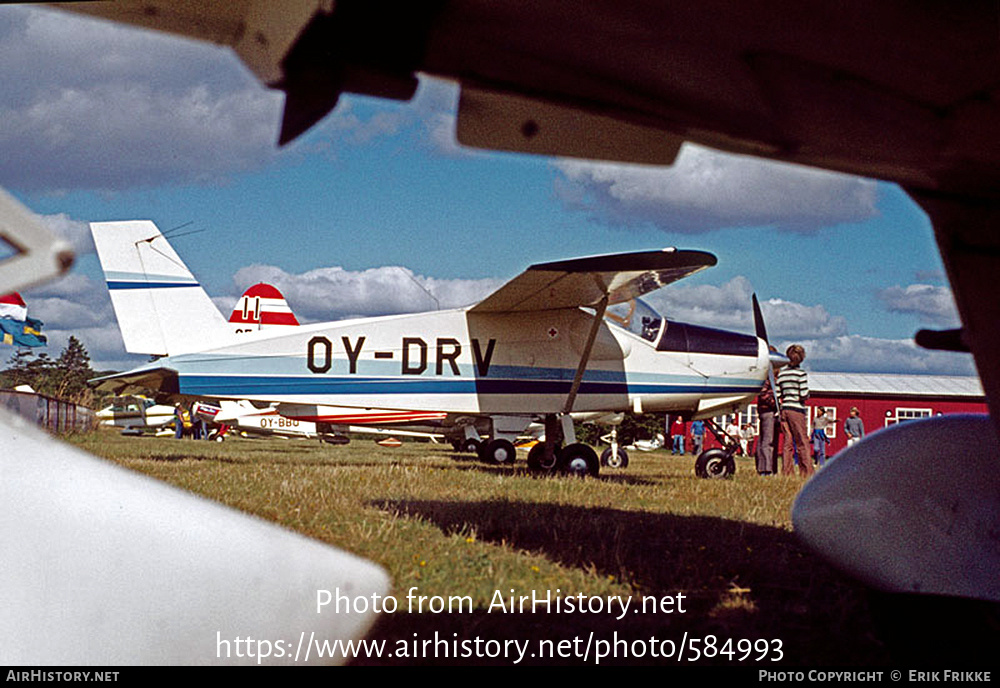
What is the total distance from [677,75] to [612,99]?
134mm

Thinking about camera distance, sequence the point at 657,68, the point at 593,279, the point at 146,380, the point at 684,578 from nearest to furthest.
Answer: the point at 657,68 → the point at 684,578 → the point at 593,279 → the point at 146,380

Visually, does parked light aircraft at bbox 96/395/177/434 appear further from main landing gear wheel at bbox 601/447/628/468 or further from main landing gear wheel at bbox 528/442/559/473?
main landing gear wheel at bbox 528/442/559/473

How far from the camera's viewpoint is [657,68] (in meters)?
1.51

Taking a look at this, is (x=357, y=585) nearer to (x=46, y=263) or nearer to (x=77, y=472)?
(x=77, y=472)

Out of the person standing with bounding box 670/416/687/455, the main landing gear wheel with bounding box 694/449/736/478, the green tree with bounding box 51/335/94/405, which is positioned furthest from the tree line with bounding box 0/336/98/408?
the person standing with bounding box 670/416/687/455

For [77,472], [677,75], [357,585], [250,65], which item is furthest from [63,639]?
[677,75]

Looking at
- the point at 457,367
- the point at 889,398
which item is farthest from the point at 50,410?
the point at 889,398

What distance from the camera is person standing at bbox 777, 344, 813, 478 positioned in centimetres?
863

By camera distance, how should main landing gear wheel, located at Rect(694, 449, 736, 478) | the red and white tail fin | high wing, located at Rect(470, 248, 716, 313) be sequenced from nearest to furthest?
1. high wing, located at Rect(470, 248, 716, 313)
2. main landing gear wheel, located at Rect(694, 449, 736, 478)
3. the red and white tail fin

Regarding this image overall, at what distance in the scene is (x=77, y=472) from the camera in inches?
65.8

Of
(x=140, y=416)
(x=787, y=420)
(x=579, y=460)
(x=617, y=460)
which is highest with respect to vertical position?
(x=787, y=420)

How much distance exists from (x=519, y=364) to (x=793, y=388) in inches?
123

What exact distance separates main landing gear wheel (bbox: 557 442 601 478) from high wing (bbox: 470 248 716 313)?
1.76 meters

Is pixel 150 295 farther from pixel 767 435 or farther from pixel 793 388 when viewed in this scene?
pixel 793 388
